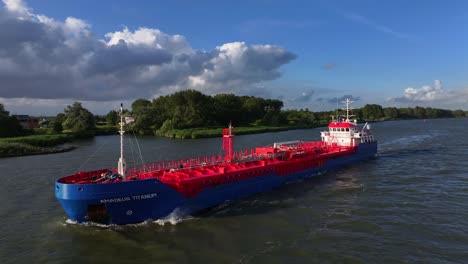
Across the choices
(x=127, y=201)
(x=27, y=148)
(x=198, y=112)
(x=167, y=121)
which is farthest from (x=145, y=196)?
(x=198, y=112)

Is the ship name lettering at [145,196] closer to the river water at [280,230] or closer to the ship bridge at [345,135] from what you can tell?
the river water at [280,230]

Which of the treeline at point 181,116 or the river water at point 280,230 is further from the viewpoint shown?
the treeline at point 181,116

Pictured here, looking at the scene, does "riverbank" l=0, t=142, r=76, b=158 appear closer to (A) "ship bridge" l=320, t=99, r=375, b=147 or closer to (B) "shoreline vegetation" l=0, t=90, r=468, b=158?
(B) "shoreline vegetation" l=0, t=90, r=468, b=158

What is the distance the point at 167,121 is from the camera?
359 feet

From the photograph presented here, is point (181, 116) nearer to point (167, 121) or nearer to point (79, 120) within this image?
point (167, 121)

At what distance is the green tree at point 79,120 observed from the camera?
10168 cm

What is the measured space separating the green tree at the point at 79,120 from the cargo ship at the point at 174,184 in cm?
8265

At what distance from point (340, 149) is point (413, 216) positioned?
2268 centimetres

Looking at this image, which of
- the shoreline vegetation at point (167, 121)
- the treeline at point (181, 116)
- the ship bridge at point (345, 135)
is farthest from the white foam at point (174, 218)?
the treeline at point (181, 116)

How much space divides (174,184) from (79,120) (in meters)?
93.6

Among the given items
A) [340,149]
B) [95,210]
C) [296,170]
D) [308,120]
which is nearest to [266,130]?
[308,120]

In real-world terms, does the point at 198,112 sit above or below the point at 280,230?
above

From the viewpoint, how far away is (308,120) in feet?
515

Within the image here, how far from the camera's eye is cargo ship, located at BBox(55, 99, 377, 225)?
19.7 metres
